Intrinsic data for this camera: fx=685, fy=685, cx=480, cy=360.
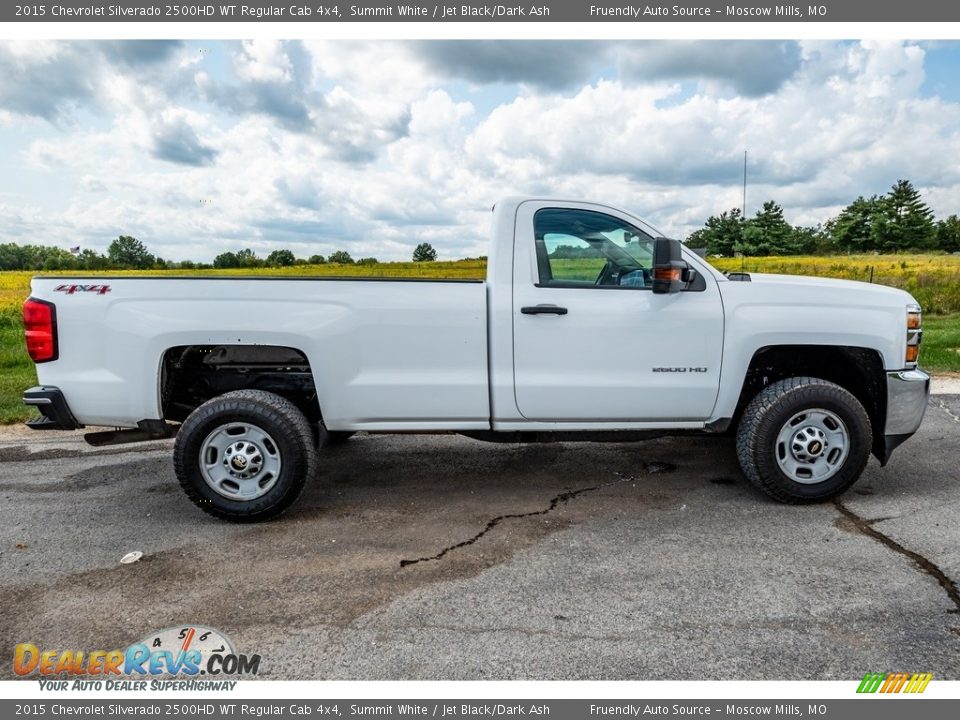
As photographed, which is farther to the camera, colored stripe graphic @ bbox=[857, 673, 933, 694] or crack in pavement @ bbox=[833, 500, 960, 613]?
crack in pavement @ bbox=[833, 500, 960, 613]

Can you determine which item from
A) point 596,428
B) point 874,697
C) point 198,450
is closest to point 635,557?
point 596,428

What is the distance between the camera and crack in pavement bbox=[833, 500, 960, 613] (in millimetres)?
3339

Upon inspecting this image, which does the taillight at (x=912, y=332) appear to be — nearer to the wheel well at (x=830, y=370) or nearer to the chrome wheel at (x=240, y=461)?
the wheel well at (x=830, y=370)

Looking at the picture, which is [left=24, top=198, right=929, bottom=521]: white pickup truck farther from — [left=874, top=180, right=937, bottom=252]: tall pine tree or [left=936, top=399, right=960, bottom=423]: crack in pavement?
[left=874, top=180, right=937, bottom=252]: tall pine tree

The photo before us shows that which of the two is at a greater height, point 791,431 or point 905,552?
point 791,431

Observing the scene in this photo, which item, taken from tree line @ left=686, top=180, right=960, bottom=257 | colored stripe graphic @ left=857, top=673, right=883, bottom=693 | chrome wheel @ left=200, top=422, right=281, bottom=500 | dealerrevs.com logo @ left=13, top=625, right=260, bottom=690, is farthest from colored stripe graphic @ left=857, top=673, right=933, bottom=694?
tree line @ left=686, top=180, right=960, bottom=257

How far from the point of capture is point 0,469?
5.66 meters

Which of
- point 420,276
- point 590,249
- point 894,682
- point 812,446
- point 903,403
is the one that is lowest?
point 894,682

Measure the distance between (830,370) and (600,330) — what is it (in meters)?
1.88

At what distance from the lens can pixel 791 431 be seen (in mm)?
4484

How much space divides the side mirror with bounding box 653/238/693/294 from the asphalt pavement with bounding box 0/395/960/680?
1469 mm

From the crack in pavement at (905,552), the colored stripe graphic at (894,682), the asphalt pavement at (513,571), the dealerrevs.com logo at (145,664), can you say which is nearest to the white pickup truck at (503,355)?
the crack in pavement at (905,552)

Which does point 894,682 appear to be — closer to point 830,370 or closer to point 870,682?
point 870,682

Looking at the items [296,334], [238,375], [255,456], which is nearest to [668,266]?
[296,334]
